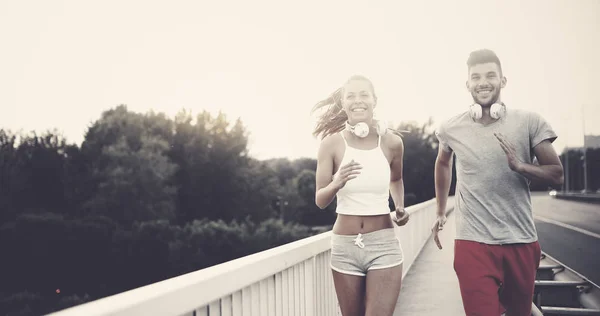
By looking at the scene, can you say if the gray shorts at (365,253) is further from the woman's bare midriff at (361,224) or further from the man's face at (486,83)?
the man's face at (486,83)

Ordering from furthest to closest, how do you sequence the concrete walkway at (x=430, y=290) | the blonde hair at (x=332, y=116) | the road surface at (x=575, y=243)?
1. the road surface at (x=575, y=243)
2. the concrete walkway at (x=430, y=290)
3. the blonde hair at (x=332, y=116)

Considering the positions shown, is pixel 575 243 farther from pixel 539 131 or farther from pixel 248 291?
pixel 248 291

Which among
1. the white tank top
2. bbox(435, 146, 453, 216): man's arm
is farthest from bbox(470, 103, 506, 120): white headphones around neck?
the white tank top

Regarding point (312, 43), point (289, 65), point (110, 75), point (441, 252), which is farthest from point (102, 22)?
point (441, 252)

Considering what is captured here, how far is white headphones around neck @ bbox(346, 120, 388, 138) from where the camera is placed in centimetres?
297

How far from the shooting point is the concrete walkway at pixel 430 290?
239 inches

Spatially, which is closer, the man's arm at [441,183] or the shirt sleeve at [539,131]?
the shirt sleeve at [539,131]

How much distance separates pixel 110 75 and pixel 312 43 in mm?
41629

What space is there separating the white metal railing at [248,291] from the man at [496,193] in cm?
98

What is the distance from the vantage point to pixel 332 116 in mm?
3646

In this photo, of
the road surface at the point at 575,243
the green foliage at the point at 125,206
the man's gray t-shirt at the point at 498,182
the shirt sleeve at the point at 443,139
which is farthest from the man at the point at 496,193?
the green foliage at the point at 125,206

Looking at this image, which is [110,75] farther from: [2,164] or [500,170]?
[500,170]

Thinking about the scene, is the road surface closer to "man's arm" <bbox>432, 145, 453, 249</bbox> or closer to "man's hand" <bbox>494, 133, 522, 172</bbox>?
"man's arm" <bbox>432, 145, 453, 249</bbox>

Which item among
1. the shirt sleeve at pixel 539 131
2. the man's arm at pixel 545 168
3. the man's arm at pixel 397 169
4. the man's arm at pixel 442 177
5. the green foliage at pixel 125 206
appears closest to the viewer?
the man's arm at pixel 545 168
